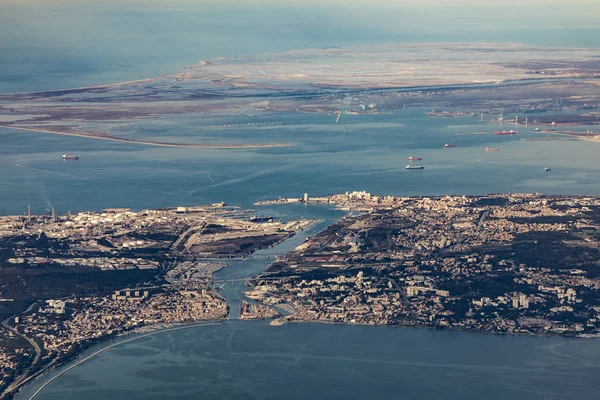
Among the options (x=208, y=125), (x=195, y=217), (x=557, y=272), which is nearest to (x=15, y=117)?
(x=208, y=125)

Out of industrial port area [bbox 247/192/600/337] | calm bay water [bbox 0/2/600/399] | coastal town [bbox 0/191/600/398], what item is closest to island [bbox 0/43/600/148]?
calm bay water [bbox 0/2/600/399]

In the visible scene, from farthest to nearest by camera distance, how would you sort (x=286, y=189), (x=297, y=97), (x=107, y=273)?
(x=297, y=97) < (x=286, y=189) < (x=107, y=273)

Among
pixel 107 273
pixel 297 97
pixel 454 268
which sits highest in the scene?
pixel 297 97

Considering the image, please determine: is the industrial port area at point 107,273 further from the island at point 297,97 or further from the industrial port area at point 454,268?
the island at point 297,97

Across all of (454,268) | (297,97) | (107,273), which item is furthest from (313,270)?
(297,97)

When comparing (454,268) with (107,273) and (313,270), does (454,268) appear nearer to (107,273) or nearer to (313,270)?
(313,270)

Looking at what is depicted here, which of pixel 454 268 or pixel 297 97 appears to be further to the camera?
pixel 297 97
